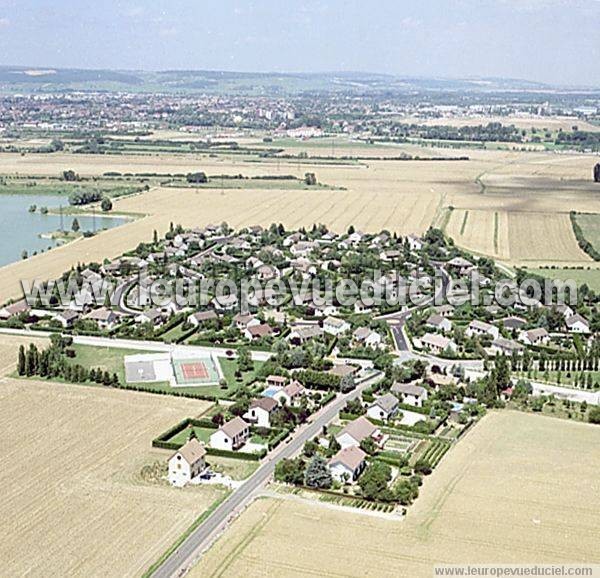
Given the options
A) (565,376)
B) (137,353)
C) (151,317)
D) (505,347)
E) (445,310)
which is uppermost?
(151,317)

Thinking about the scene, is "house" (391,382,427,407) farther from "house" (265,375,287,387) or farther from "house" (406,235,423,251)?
"house" (406,235,423,251)

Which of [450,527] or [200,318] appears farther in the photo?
[200,318]

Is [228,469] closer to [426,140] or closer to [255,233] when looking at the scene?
[255,233]

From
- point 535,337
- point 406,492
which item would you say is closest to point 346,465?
point 406,492

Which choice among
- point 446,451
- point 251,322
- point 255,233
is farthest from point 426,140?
point 446,451

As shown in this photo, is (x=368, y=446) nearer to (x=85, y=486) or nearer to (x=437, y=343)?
(x=85, y=486)
